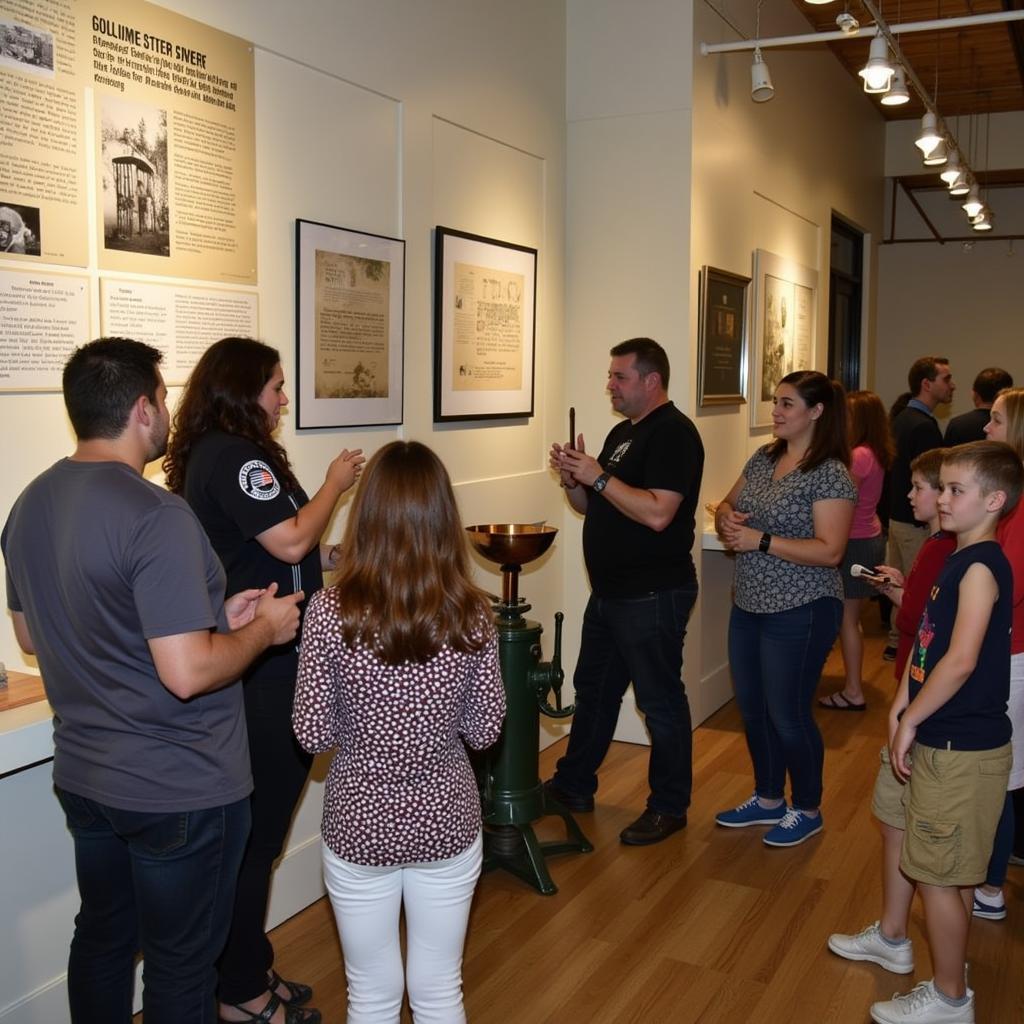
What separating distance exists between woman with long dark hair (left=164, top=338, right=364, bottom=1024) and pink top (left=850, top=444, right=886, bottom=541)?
3.24 m

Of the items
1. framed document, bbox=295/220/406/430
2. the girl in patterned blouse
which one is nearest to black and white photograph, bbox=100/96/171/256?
framed document, bbox=295/220/406/430

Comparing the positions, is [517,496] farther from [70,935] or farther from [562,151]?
[70,935]

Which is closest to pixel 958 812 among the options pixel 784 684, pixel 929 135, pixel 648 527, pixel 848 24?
pixel 784 684

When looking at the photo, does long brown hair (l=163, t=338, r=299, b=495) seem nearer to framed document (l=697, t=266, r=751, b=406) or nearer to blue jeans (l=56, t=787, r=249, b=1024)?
blue jeans (l=56, t=787, r=249, b=1024)

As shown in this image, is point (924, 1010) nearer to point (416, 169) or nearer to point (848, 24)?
point (416, 169)

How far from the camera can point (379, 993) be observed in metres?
1.99

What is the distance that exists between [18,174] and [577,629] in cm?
318

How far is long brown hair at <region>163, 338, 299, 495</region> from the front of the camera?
2.35m

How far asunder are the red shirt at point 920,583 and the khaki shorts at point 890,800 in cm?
32

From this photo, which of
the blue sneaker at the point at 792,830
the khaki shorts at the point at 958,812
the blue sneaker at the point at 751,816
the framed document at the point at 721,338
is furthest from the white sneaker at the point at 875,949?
the framed document at the point at 721,338

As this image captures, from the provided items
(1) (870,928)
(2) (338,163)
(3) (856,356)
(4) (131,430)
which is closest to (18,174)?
(4) (131,430)

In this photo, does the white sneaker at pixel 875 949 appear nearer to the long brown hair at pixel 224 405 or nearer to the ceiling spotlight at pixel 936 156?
the long brown hair at pixel 224 405

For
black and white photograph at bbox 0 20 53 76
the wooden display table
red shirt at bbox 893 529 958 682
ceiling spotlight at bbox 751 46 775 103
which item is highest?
ceiling spotlight at bbox 751 46 775 103

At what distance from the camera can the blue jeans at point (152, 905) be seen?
1869 millimetres
